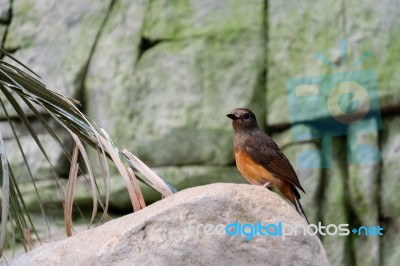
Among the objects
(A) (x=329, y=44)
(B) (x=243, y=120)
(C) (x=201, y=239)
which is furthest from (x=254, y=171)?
(A) (x=329, y=44)

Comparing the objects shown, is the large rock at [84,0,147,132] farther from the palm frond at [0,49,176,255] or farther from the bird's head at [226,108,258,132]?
the palm frond at [0,49,176,255]

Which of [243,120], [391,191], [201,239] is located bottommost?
[391,191]

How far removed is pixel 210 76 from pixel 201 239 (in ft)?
9.35

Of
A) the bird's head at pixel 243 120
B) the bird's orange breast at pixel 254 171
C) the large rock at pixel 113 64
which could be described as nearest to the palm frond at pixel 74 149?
the bird's orange breast at pixel 254 171

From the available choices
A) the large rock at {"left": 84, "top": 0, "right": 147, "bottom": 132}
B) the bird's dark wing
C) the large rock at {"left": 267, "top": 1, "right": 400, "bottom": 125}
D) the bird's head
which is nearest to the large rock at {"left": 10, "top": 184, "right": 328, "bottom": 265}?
the bird's dark wing

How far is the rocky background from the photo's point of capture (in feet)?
17.0

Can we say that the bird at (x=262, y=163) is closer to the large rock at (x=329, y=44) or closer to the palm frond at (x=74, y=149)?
the palm frond at (x=74, y=149)

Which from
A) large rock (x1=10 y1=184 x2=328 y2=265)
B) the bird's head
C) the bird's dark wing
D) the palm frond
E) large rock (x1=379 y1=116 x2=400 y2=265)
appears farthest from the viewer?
large rock (x1=379 y1=116 x2=400 y2=265)

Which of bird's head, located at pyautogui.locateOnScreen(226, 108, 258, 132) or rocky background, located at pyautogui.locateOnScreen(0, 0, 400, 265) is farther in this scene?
rocky background, located at pyautogui.locateOnScreen(0, 0, 400, 265)

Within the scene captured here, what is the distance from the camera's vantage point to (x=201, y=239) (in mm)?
2854

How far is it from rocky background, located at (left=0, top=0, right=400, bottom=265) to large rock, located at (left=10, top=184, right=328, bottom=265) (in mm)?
2349

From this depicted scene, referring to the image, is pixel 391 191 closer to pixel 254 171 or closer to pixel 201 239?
pixel 254 171

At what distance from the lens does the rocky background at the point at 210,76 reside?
17.0ft

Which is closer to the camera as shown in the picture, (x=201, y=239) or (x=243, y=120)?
(x=201, y=239)
